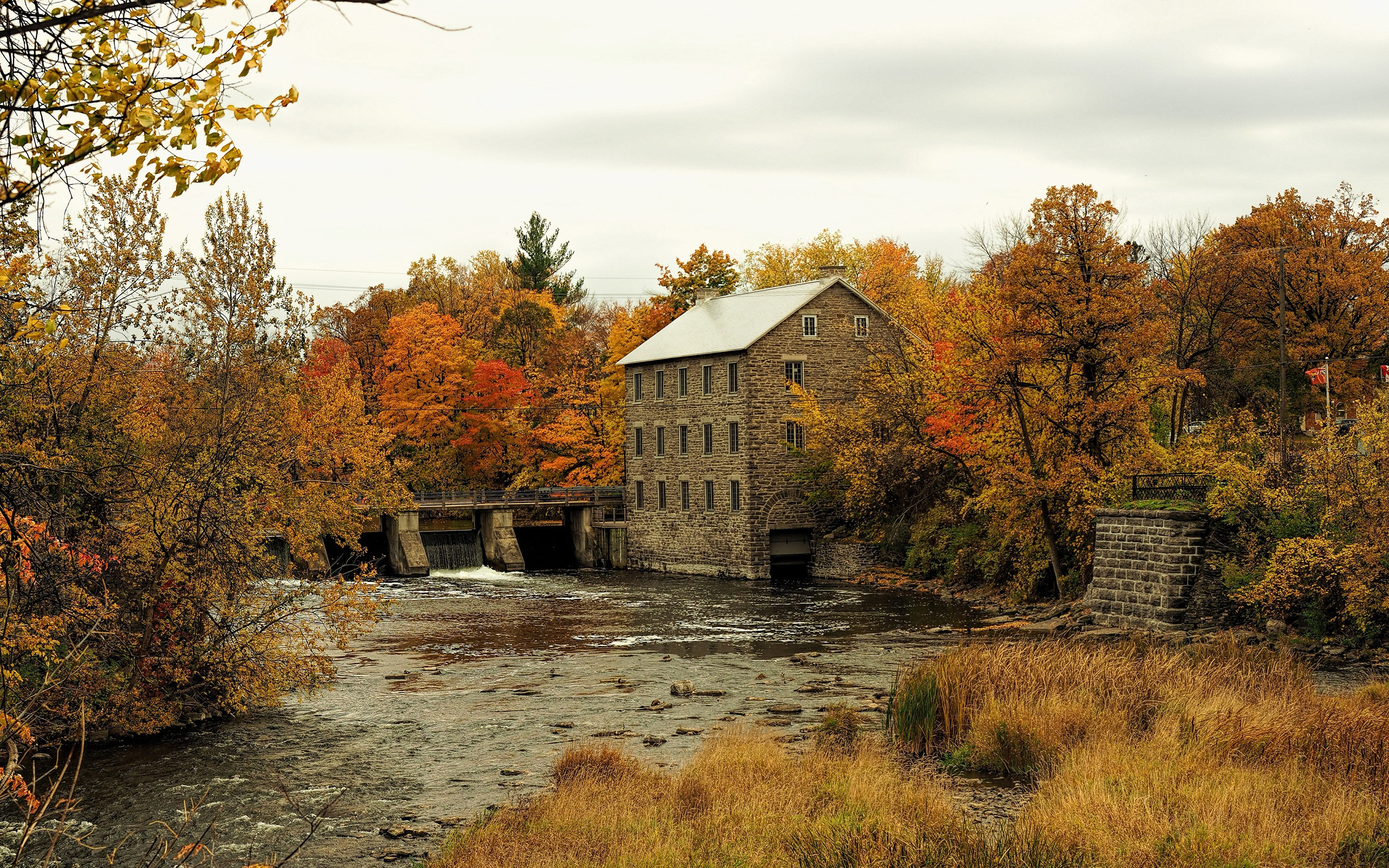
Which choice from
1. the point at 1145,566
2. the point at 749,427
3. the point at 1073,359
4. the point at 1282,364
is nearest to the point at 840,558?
the point at 749,427

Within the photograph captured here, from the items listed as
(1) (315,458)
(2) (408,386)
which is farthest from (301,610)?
(2) (408,386)

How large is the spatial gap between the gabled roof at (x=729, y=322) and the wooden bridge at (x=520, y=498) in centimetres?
685

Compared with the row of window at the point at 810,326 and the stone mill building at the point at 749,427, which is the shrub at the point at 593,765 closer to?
the stone mill building at the point at 749,427

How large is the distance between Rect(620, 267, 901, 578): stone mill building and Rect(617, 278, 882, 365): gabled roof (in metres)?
0.10

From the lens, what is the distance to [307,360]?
4259cm

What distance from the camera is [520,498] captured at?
5706 centimetres

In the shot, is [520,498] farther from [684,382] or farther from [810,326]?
[810,326]

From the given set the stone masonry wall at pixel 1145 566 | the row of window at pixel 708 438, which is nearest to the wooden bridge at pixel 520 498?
the row of window at pixel 708 438

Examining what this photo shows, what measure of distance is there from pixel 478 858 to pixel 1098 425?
86.1 feet

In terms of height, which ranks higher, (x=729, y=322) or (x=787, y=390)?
(x=729, y=322)

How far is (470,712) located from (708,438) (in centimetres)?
3073

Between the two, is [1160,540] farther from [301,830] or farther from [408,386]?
[408,386]

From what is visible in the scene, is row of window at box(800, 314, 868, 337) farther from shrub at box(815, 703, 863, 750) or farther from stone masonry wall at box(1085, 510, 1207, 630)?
shrub at box(815, 703, 863, 750)

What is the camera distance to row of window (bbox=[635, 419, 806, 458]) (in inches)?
1941
